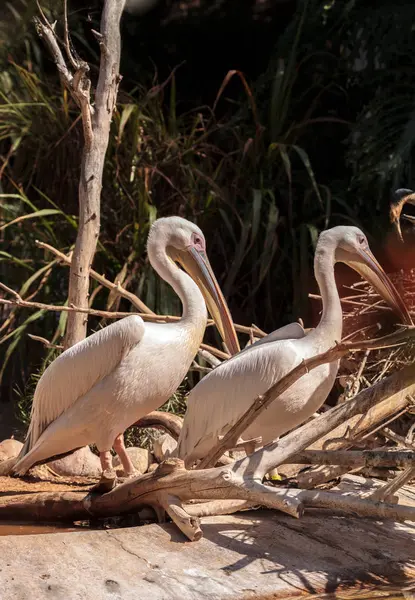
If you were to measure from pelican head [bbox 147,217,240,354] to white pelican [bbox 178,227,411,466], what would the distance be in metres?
0.60

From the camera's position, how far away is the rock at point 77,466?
568cm

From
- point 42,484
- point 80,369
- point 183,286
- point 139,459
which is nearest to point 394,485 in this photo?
point 183,286

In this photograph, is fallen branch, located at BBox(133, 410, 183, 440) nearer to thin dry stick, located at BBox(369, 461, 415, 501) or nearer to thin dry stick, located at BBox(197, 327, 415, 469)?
thin dry stick, located at BBox(197, 327, 415, 469)

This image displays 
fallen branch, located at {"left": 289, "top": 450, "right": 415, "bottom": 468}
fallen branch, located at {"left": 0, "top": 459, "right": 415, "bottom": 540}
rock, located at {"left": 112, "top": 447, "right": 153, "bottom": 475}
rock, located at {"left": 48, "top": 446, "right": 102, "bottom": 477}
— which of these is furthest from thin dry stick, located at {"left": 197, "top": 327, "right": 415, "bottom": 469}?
rock, located at {"left": 48, "top": 446, "right": 102, "bottom": 477}

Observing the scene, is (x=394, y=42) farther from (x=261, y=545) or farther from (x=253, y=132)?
(x=261, y=545)

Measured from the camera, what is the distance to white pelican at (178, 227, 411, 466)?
4344 millimetres

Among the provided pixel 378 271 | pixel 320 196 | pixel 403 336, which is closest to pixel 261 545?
pixel 403 336

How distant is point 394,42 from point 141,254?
2.89m

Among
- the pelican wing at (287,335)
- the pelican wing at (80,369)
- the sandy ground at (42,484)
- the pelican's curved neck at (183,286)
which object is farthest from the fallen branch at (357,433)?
the sandy ground at (42,484)

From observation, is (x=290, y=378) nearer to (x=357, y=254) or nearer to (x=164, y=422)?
(x=357, y=254)

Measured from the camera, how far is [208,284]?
5180 mm

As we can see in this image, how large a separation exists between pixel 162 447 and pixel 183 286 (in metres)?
0.90

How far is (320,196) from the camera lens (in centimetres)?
769

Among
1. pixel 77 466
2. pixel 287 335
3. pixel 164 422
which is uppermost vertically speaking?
pixel 287 335
